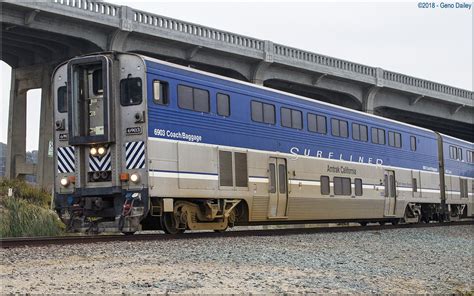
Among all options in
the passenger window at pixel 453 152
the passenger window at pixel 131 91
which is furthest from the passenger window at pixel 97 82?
the passenger window at pixel 453 152

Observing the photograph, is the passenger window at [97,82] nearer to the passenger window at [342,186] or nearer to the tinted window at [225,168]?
the tinted window at [225,168]

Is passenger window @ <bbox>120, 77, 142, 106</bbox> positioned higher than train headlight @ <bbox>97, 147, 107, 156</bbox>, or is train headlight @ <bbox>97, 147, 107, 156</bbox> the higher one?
passenger window @ <bbox>120, 77, 142, 106</bbox>

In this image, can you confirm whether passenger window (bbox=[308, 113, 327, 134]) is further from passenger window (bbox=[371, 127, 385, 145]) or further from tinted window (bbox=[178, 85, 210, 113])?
tinted window (bbox=[178, 85, 210, 113])

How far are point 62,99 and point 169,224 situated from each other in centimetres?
390

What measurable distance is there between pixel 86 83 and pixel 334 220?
9579 millimetres

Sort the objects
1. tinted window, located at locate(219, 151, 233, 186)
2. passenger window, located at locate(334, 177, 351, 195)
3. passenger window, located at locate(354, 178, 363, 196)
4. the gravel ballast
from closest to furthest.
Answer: the gravel ballast → tinted window, located at locate(219, 151, 233, 186) → passenger window, located at locate(334, 177, 351, 195) → passenger window, located at locate(354, 178, 363, 196)

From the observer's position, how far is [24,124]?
41.5m

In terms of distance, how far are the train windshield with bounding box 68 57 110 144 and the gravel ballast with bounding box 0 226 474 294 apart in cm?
289

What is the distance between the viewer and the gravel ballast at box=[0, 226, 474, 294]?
21.7 feet

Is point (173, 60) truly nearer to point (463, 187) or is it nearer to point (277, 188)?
point (463, 187)

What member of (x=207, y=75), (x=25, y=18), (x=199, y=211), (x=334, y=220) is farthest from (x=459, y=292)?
(x=25, y=18)

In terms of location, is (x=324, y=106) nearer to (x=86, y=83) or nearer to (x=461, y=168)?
(x=86, y=83)

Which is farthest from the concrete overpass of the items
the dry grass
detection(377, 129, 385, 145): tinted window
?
the dry grass

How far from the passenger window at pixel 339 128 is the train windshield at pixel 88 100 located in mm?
8572
